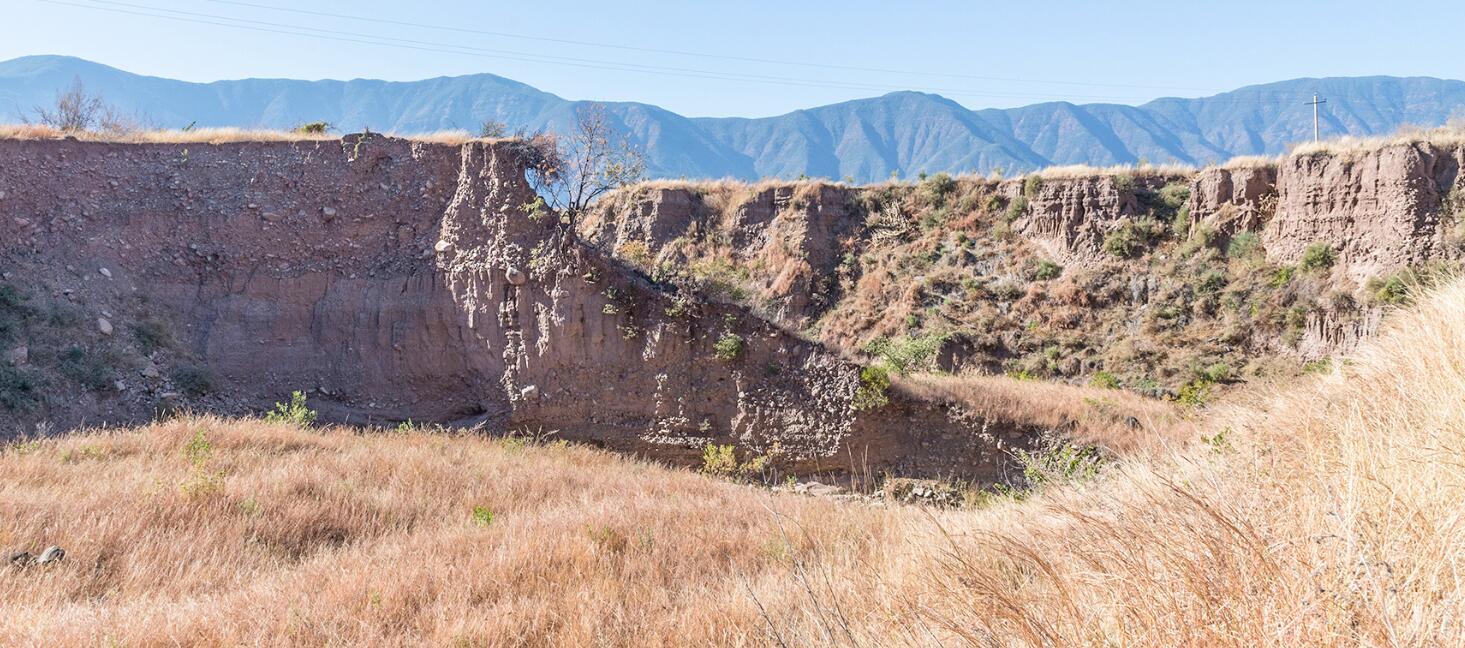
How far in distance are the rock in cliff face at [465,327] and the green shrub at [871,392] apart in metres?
0.24

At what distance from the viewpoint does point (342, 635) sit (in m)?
3.52

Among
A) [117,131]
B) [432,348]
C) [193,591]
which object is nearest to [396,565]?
[193,591]

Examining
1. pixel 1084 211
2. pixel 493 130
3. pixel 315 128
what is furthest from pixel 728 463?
pixel 1084 211

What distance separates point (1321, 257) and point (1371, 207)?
1852 mm

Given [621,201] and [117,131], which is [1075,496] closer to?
[117,131]

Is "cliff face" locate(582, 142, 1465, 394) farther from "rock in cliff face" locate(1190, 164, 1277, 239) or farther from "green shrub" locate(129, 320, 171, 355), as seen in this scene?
"green shrub" locate(129, 320, 171, 355)

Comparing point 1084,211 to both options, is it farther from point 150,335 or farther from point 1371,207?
point 150,335

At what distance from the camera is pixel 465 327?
1473 cm

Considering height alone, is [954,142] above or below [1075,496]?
above

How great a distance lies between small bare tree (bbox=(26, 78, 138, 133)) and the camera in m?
16.7

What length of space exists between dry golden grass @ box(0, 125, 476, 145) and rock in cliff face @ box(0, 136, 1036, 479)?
2.01ft

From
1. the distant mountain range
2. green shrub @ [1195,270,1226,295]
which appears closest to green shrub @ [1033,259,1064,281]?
green shrub @ [1195,270,1226,295]

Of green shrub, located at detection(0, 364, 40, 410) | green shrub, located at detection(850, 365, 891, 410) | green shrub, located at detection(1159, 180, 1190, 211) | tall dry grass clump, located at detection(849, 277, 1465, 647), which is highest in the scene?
green shrub, located at detection(1159, 180, 1190, 211)

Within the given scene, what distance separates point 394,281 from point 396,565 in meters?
11.7
